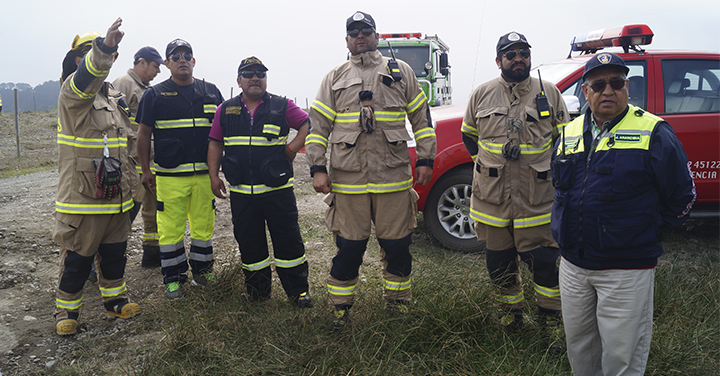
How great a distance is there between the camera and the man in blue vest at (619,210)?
6.68ft

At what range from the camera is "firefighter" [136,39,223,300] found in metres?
3.83

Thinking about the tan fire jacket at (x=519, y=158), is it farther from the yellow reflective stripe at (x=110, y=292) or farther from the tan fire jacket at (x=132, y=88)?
the tan fire jacket at (x=132, y=88)

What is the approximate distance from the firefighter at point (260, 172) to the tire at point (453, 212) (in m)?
1.61

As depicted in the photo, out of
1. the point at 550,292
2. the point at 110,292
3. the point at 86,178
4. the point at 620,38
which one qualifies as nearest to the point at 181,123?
the point at 86,178

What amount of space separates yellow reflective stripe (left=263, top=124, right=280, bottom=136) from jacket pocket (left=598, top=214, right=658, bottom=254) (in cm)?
232

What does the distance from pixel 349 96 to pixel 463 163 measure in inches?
76.8

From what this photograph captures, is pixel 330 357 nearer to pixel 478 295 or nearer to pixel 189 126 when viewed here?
pixel 478 295

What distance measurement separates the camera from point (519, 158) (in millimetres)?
2916

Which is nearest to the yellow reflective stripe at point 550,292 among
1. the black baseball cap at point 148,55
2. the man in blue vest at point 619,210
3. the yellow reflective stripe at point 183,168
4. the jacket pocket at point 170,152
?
the man in blue vest at point 619,210

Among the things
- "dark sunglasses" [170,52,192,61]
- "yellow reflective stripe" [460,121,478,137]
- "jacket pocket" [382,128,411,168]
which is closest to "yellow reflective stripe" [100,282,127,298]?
"dark sunglasses" [170,52,192,61]

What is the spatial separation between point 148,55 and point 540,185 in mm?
4241

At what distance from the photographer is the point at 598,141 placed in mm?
2180

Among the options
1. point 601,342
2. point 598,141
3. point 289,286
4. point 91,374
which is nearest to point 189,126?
point 289,286

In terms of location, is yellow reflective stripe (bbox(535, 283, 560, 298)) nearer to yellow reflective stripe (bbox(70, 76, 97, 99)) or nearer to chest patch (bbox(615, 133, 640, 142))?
chest patch (bbox(615, 133, 640, 142))
